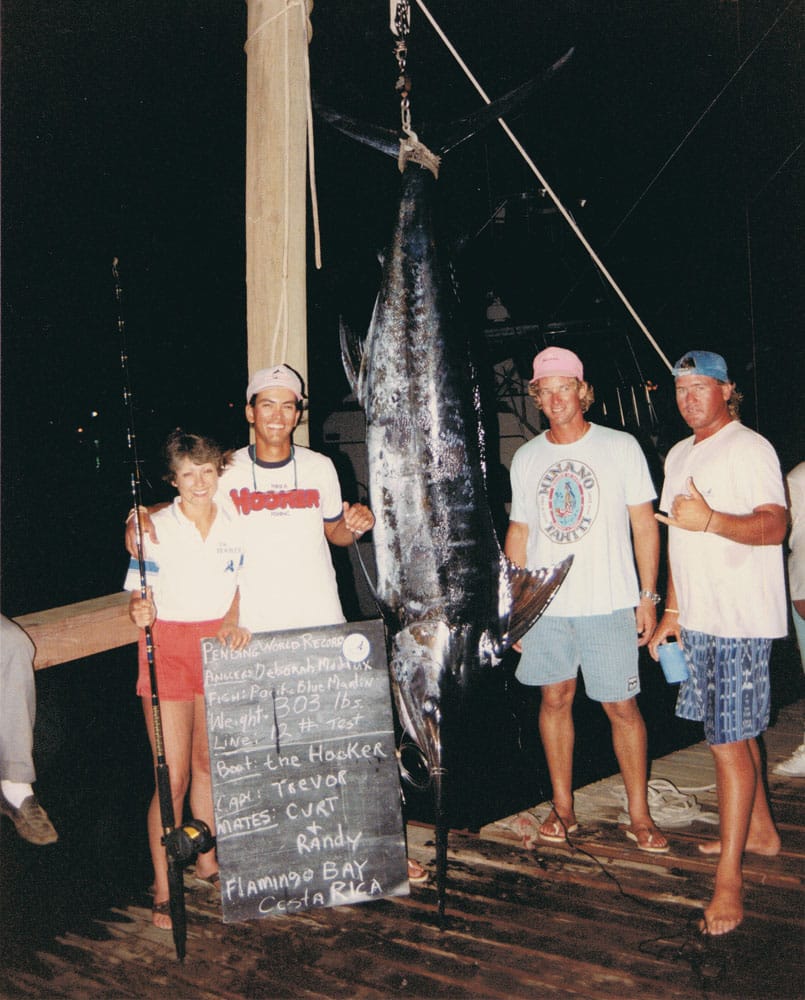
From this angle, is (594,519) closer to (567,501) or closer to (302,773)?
(567,501)

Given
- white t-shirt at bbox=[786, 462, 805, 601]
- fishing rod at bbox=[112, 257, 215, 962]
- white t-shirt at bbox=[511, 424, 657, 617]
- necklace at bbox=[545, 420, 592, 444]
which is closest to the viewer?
fishing rod at bbox=[112, 257, 215, 962]

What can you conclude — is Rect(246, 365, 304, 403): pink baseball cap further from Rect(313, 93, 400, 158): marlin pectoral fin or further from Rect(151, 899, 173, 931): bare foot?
Rect(151, 899, 173, 931): bare foot

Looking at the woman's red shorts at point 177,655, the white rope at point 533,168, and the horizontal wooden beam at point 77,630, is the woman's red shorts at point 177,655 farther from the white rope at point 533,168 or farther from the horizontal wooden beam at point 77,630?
the white rope at point 533,168

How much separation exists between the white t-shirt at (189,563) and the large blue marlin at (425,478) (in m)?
0.53

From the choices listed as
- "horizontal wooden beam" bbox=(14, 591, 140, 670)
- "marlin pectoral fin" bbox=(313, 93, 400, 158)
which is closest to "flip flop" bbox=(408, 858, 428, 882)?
"horizontal wooden beam" bbox=(14, 591, 140, 670)

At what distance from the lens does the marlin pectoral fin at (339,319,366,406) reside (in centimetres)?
244

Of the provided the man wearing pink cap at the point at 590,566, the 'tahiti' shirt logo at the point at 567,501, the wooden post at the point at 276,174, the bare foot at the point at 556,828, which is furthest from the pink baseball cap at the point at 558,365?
the bare foot at the point at 556,828

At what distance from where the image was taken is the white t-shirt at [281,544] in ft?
8.13

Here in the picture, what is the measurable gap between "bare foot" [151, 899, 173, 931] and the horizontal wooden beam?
2.76 feet

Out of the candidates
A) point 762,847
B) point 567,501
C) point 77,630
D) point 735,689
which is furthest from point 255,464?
point 762,847

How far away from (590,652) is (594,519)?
1.64ft

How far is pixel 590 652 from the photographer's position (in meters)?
2.78

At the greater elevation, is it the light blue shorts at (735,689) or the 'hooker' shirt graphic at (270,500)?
the 'hooker' shirt graphic at (270,500)

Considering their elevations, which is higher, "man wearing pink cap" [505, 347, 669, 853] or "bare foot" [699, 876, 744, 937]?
"man wearing pink cap" [505, 347, 669, 853]
